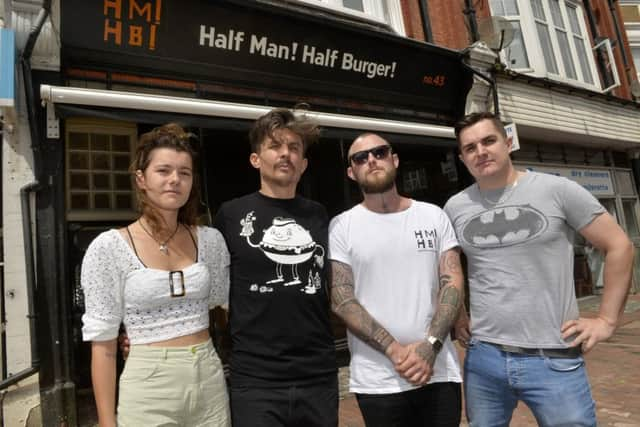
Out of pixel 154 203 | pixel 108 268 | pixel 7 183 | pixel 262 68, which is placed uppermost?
pixel 262 68

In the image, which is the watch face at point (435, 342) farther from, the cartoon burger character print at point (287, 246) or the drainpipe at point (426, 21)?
the drainpipe at point (426, 21)

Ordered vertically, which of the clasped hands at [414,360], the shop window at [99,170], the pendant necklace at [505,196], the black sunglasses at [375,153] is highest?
the shop window at [99,170]

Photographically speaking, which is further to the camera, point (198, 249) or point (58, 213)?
point (58, 213)

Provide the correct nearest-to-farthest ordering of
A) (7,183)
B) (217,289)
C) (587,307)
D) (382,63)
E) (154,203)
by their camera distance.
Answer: (154,203) < (217,289) < (7,183) < (382,63) < (587,307)

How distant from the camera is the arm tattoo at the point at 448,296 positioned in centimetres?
193

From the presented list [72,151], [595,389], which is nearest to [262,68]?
[72,151]

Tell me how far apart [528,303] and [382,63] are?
17.2 ft

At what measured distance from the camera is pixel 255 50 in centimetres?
523

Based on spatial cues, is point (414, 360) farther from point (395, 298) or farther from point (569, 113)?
point (569, 113)

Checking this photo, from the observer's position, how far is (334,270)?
2.06m

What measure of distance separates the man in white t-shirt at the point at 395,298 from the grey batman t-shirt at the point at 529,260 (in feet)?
0.56

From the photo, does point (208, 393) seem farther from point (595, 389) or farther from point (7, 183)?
point (595, 389)

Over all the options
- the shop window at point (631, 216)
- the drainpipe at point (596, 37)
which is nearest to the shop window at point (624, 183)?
the shop window at point (631, 216)

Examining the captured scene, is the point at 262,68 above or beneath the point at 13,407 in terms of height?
above
